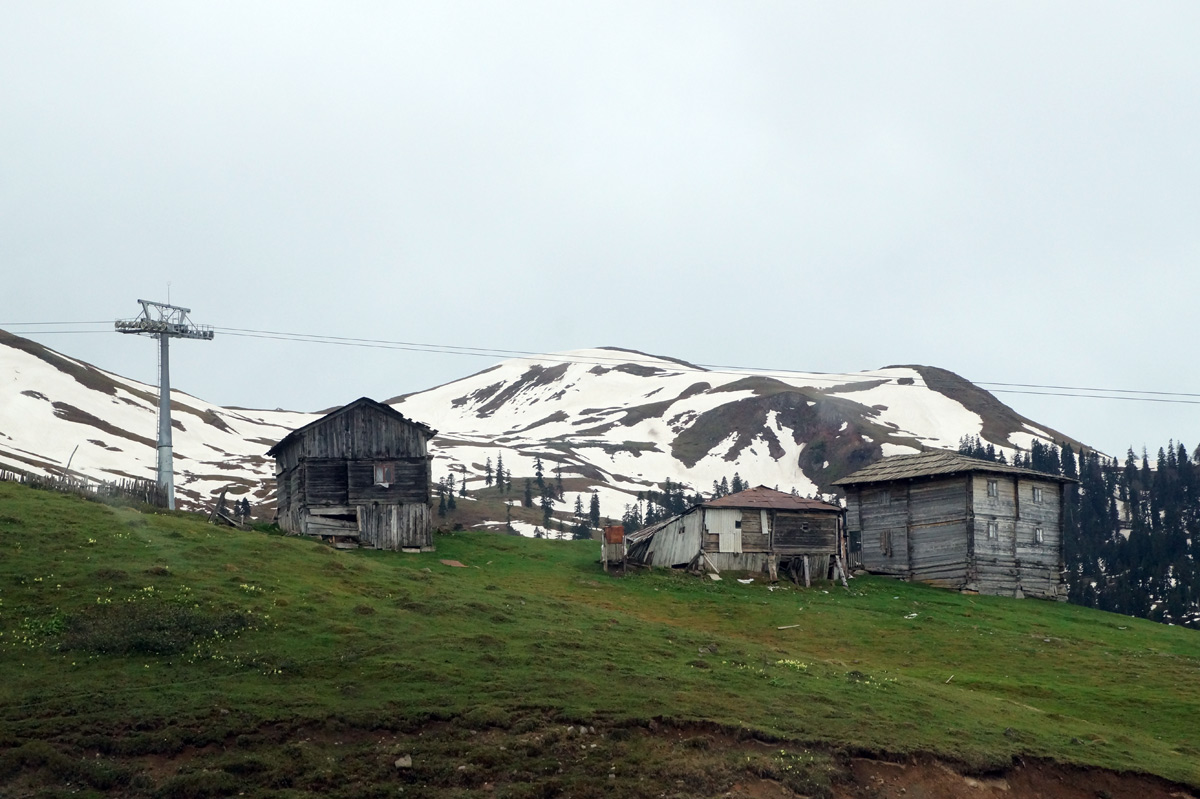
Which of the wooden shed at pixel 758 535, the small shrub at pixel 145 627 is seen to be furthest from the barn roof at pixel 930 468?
the small shrub at pixel 145 627

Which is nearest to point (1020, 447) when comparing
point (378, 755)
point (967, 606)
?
point (967, 606)

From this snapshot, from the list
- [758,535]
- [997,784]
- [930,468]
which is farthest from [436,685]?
[930,468]

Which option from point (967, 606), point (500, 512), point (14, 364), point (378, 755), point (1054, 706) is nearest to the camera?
point (378, 755)

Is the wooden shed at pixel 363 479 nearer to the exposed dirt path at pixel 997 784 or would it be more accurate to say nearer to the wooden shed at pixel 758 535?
the wooden shed at pixel 758 535

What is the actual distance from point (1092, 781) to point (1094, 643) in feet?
78.9

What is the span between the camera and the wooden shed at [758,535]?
62.6 meters

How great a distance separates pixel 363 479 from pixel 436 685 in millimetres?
36634

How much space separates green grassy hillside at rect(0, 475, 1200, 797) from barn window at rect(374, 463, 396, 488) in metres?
16.5

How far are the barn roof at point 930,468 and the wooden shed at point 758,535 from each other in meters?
7.24

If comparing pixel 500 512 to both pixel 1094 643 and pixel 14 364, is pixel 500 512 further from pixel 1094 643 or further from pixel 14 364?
pixel 1094 643

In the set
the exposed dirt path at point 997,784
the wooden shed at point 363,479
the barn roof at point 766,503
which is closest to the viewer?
the exposed dirt path at point 997,784

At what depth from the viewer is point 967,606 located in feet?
189

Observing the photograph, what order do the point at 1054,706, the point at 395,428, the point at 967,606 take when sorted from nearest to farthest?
the point at 1054,706, the point at 967,606, the point at 395,428

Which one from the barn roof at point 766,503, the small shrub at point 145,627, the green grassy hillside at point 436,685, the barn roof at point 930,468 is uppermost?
the barn roof at point 930,468
